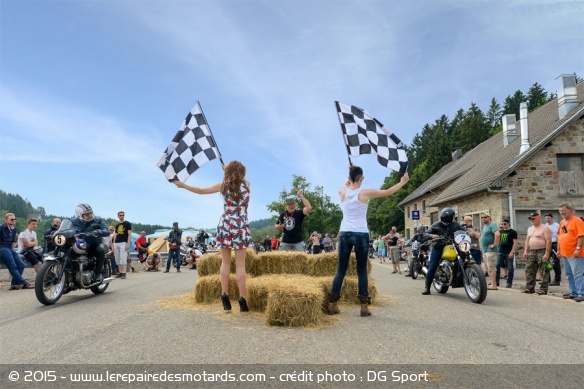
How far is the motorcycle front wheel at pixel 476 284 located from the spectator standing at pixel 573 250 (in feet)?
6.52

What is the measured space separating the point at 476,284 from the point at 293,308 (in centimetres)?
387

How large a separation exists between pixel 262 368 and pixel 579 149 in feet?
68.6

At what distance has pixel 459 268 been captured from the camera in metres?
7.44

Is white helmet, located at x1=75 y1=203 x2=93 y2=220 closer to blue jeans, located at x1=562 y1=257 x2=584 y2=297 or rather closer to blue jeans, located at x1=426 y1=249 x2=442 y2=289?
blue jeans, located at x1=426 y1=249 x2=442 y2=289

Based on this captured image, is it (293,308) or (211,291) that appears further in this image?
(211,291)

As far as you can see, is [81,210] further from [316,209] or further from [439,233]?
[316,209]

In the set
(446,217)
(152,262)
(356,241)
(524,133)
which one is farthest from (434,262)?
(524,133)

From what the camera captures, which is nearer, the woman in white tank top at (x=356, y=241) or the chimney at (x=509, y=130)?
the woman in white tank top at (x=356, y=241)

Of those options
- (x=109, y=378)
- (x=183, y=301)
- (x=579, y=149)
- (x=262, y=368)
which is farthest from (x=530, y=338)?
(x=579, y=149)

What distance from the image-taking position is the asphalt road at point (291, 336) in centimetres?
325

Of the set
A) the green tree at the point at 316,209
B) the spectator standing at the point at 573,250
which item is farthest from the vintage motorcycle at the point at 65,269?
the green tree at the point at 316,209

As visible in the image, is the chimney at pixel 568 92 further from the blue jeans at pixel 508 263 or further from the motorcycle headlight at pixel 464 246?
the motorcycle headlight at pixel 464 246

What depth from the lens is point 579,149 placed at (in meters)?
18.6

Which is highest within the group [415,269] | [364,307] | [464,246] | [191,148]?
[191,148]
